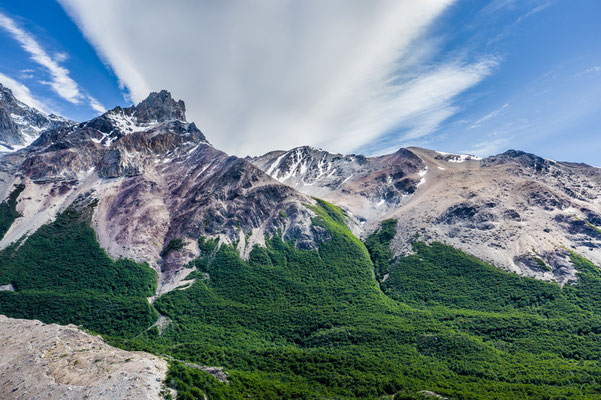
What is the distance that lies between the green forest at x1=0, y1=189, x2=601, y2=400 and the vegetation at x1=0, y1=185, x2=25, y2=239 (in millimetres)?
18712

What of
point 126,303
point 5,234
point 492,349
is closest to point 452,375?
point 492,349

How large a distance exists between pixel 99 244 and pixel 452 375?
138412 millimetres

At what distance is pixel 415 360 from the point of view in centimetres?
7575

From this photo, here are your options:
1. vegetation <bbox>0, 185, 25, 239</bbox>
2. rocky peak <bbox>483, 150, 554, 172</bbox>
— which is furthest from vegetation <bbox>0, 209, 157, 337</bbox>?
rocky peak <bbox>483, 150, 554, 172</bbox>

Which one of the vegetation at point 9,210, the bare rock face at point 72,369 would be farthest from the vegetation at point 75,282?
the bare rock face at point 72,369

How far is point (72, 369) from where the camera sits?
149 feet

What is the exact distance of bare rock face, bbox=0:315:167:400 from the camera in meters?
39.8

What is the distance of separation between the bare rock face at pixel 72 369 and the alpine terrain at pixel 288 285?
0.30m

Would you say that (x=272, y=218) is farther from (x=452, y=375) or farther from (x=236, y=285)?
(x=452, y=375)

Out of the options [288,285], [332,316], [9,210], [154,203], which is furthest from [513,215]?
[9,210]

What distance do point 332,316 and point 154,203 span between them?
4487 inches

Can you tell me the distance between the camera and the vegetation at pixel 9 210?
14152 centimetres

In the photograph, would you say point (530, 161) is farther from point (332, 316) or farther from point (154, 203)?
point (154, 203)

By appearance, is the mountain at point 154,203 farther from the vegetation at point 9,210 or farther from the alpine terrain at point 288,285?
the vegetation at point 9,210
